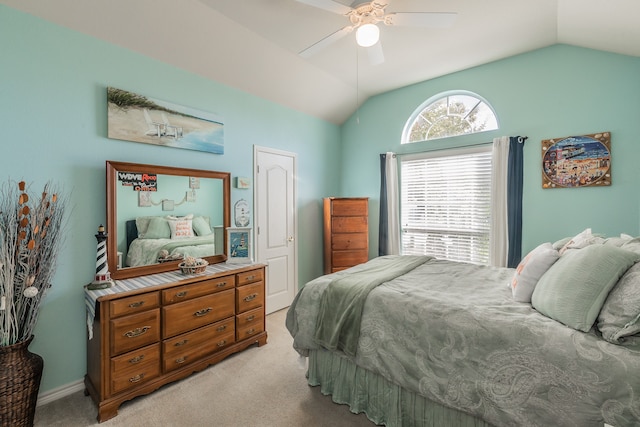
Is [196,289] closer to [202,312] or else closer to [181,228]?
[202,312]

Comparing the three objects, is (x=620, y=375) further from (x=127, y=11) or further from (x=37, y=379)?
(x=127, y=11)

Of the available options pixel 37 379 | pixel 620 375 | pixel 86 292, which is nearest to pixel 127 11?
pixel 86 292

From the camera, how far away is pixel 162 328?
2166mm

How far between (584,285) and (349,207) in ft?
9.40

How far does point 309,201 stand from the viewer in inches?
169

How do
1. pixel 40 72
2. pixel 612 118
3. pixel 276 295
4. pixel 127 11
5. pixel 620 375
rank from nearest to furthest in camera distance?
1. pixel 620 375
2. pixel 40 72
3. pixel 127 11
4. pixel 612 118
5. pixel 276 295

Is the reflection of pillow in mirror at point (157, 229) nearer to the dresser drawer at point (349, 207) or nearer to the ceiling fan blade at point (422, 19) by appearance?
the dresser drawer at point (349, 207)

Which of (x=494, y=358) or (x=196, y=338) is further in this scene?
(x=196, y=338)

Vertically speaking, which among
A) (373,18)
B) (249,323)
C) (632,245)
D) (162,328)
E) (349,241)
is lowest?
(249,323)

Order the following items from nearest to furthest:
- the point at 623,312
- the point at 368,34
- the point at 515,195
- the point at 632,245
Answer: the point at 623,312 < the point at 632,245 < the point at 368,34 < the point at 515,195

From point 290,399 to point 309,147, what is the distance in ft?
10.5

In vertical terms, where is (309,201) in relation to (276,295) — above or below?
above

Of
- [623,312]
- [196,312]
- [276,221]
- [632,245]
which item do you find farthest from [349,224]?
[623,312]

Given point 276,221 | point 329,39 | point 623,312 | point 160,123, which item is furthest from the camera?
point 276,221
